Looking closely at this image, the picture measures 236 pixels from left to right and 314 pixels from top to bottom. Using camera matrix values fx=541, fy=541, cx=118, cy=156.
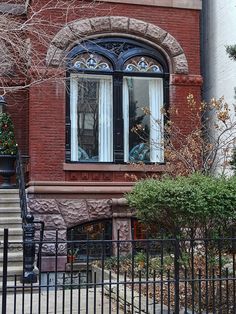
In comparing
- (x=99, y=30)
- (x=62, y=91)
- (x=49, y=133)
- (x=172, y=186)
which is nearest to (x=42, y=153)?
(x=49, y=133)

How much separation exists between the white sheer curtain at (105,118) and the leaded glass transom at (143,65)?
608mm

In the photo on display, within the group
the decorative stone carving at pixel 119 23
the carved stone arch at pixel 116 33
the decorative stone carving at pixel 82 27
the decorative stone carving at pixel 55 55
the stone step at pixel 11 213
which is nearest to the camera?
the stone step at pixel 11 213

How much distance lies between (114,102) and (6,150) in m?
2.80

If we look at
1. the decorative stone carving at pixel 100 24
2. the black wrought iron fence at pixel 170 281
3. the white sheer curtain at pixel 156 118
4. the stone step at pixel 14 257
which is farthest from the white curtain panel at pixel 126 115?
the black wrought iron fence at pixel 170 281

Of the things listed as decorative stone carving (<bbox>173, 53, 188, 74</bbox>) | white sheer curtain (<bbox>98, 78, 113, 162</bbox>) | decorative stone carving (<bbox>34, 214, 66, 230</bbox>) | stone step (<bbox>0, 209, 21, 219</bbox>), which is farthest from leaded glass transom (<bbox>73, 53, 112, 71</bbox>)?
stone step (<bbox>0, 209, 21, 219</bbox>)

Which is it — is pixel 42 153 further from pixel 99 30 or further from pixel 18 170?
pixel 99 30

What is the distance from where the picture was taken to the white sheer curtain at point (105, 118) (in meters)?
13.0

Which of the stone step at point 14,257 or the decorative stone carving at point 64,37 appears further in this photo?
the decorative stone carving at point 64,37

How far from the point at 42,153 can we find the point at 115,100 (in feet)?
7.23

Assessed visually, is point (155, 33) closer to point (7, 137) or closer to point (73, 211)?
point (7, 137)

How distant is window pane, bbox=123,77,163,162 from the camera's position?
13086 mm

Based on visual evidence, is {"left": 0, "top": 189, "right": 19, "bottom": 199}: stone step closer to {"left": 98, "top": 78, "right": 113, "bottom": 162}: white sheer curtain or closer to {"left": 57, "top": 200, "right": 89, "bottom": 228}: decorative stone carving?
{"left": 57, "top": 200, "right": 89, "bottom": 228}: decorative stone carving

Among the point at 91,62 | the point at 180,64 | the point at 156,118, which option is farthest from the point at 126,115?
the point at 180,64

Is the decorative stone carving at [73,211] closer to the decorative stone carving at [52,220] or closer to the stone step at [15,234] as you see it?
the decorative stone carving at [52,220]
